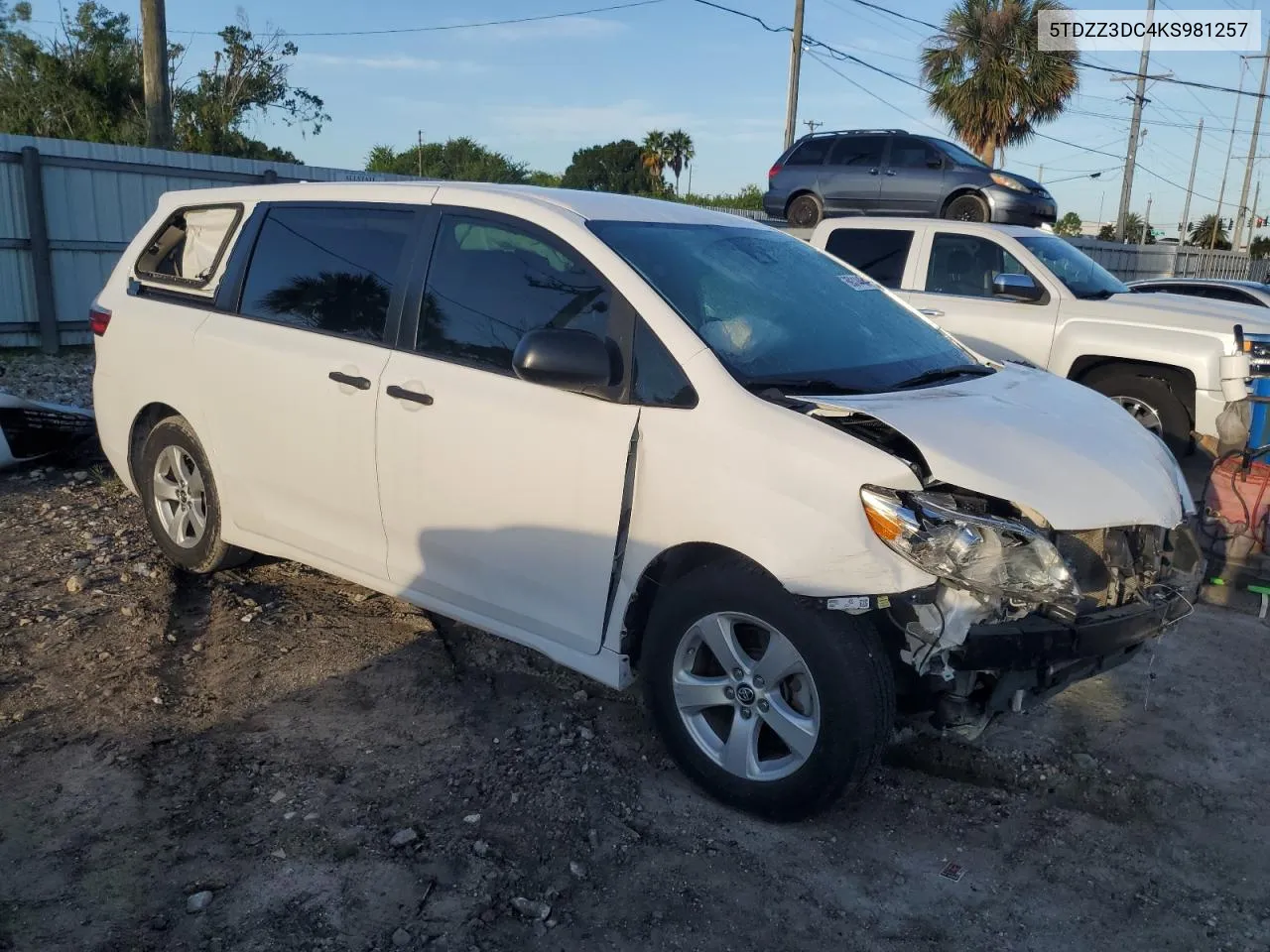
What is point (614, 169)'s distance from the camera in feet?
226

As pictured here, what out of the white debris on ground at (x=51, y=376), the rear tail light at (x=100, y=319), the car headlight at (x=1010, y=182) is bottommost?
the white debris on ground at (x=51, y=376)

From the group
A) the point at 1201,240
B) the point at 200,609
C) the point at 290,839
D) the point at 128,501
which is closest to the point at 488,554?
the point at 290,839

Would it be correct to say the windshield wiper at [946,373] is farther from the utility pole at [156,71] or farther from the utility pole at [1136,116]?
the utility pole at [1136,116]

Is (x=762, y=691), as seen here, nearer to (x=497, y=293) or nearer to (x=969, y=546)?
(x=969, y=546)

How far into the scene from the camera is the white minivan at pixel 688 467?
3.10 metres

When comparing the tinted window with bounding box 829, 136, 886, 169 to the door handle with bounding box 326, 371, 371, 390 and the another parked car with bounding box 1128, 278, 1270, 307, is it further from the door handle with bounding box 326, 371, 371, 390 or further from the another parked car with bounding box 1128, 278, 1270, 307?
the door handle with bounding box 326, 371, 371, 390

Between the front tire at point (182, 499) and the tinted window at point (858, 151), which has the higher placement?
the tinted window at point (858, 151)

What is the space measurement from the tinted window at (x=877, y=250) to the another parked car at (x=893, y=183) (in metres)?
4.87

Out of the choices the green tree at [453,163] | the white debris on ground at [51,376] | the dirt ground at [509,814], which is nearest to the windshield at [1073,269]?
the dirt ground at [509,814]

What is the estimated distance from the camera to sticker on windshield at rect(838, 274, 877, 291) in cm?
437

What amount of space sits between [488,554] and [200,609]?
1.86 m

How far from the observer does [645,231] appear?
156 inches

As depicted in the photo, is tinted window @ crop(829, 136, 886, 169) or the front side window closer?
the front side window

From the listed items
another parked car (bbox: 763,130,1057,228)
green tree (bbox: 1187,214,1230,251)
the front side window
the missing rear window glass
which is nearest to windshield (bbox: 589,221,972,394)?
the missing rear window glass
